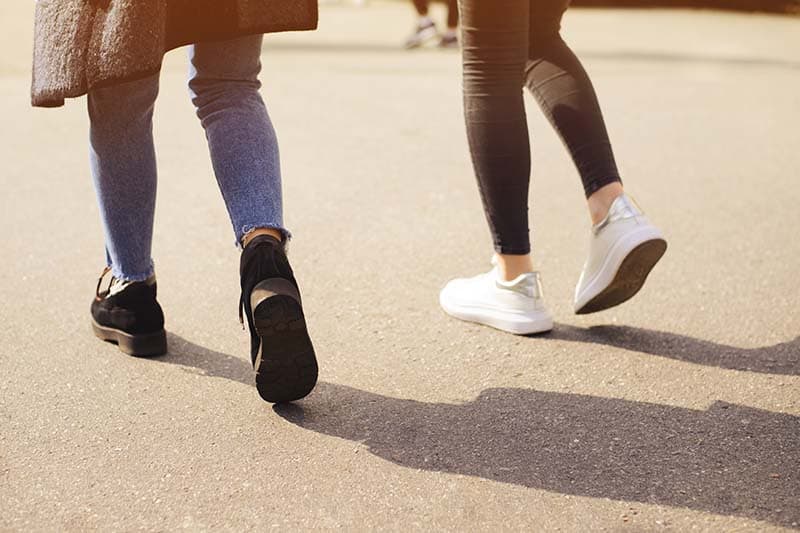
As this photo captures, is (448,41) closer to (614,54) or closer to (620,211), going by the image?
(614,54)

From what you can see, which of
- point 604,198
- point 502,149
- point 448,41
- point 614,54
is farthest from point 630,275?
point 448,41

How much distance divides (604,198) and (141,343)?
1.26 metres

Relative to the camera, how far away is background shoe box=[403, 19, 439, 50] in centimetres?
947

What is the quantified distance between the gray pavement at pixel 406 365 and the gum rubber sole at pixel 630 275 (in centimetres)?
12

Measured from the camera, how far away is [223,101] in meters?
2.72

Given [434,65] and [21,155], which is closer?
[21,155]

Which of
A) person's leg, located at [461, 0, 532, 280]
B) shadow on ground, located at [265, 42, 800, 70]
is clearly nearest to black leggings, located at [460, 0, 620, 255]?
person's leg, located at [461, 0, 532, 280]

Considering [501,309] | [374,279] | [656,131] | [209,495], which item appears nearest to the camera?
[209,495]

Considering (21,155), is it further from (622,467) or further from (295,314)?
(622,467)

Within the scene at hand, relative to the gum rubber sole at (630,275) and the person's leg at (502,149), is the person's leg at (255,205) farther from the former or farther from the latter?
the gum rubber sole at (630,275)

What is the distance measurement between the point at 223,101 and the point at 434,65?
19.4 feet

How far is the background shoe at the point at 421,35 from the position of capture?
373 inches

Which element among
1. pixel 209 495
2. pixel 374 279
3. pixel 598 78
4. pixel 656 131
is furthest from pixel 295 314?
pixel 598 78

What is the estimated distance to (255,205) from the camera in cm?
266
